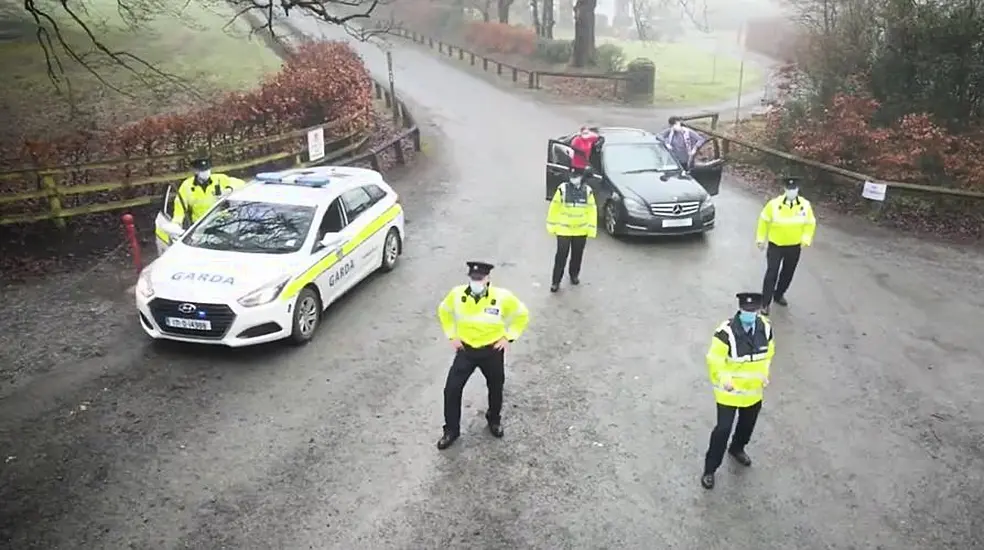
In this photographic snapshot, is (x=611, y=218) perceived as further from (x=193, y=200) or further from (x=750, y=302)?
(x=750, y=302)

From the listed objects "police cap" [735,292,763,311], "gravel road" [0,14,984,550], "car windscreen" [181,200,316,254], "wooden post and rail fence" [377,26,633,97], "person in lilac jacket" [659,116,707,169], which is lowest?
"wooden post and rail fence" [377,26,633,97]

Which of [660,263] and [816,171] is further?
[816,171]

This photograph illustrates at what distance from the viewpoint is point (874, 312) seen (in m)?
10.3

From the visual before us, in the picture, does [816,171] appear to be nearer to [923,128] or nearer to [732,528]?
[923,128]

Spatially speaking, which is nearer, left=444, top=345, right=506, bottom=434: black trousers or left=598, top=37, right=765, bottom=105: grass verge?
left=444, top=345, right=506, bottom=434: black trousers

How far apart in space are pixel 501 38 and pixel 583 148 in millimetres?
30518

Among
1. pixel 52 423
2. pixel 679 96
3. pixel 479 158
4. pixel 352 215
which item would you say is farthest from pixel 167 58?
pixel 52 423

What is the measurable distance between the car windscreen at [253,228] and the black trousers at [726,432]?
521 cm

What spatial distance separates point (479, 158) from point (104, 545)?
15068 mm

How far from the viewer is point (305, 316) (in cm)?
902

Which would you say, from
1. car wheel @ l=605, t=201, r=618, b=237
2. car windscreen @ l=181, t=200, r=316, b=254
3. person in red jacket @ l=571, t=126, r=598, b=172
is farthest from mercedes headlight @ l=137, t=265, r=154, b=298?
person in red jacket @ l=571, t=126, r=598, b=172

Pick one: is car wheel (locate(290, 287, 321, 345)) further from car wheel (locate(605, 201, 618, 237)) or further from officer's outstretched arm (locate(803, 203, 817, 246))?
officer's outstretched arm (locate(803, 203, 817, 246))

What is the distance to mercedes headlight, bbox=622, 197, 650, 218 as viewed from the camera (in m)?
12.7

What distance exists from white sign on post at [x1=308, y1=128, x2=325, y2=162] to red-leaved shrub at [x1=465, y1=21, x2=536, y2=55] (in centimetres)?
2569
